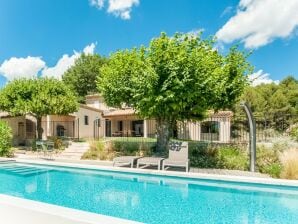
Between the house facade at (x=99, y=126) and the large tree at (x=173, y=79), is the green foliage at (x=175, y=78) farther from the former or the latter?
the house facade at (x=99, y=126)

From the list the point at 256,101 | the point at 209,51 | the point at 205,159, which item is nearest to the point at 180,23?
the point at 209,51

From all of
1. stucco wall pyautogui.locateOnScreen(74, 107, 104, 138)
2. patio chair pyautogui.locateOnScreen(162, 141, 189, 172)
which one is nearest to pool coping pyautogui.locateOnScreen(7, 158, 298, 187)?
patio chair pyautogui.locateOnScreen(162, 141, 189, 172)

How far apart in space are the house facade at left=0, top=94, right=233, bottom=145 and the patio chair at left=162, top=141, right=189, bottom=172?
1287cm

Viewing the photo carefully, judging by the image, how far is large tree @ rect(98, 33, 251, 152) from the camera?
14.3 meters

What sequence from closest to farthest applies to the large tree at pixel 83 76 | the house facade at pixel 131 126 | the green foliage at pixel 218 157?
the green foliage at pixel 218 157 → the house facade at pixel 131 126 → the large tree at pixel 83 76

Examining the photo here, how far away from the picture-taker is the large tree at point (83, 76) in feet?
177

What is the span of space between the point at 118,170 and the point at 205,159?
15.1 feet

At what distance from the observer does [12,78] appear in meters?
25.7

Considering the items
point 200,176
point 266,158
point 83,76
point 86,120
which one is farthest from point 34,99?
point 83,76

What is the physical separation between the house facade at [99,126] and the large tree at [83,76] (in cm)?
1252

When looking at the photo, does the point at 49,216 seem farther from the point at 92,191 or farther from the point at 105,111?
the point at 105,111

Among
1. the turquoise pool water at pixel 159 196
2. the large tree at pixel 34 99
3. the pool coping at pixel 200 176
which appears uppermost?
the large tree at pixel 34 99

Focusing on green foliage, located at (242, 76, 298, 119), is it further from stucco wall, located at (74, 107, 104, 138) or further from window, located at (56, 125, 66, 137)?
window, located at (56, 125, 66, 137)

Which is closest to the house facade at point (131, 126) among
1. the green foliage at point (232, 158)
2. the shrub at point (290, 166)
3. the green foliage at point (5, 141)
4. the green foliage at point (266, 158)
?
the green foliage at point (5, 141)
